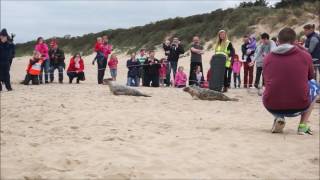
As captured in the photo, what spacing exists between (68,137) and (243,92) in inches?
317

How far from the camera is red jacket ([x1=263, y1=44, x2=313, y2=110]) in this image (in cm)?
728

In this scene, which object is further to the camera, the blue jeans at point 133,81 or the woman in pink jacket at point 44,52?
the blue jeans at point 133,81

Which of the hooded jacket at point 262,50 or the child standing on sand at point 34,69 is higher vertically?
the hooded jacket at point 262,50

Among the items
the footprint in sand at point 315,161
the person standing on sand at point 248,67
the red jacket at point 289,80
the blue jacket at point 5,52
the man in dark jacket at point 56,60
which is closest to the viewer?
the footprint in sand at point 315,161

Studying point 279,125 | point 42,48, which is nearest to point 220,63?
point 42,48

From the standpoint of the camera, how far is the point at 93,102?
10289 millimetres

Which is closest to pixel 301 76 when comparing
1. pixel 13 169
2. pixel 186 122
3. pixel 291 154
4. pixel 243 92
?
A: pixel 291 154

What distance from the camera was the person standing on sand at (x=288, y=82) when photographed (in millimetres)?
7285

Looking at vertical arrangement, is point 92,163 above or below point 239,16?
below

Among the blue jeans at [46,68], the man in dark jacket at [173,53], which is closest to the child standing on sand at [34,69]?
the blue jeans at [46,68]

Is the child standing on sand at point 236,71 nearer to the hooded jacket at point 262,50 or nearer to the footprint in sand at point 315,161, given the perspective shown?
the hooded jacket at point 262,50

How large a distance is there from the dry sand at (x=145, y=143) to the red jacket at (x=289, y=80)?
1.44 feet

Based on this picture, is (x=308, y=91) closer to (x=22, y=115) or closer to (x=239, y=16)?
(x=22, y=115)

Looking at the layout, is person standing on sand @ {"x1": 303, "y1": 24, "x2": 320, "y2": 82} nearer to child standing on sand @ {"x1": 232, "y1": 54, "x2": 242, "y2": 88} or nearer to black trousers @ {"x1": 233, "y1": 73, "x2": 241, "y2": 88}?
black trousers @ {"x1": 233, "y1": 73, "x2": 241, "y2": 88}
